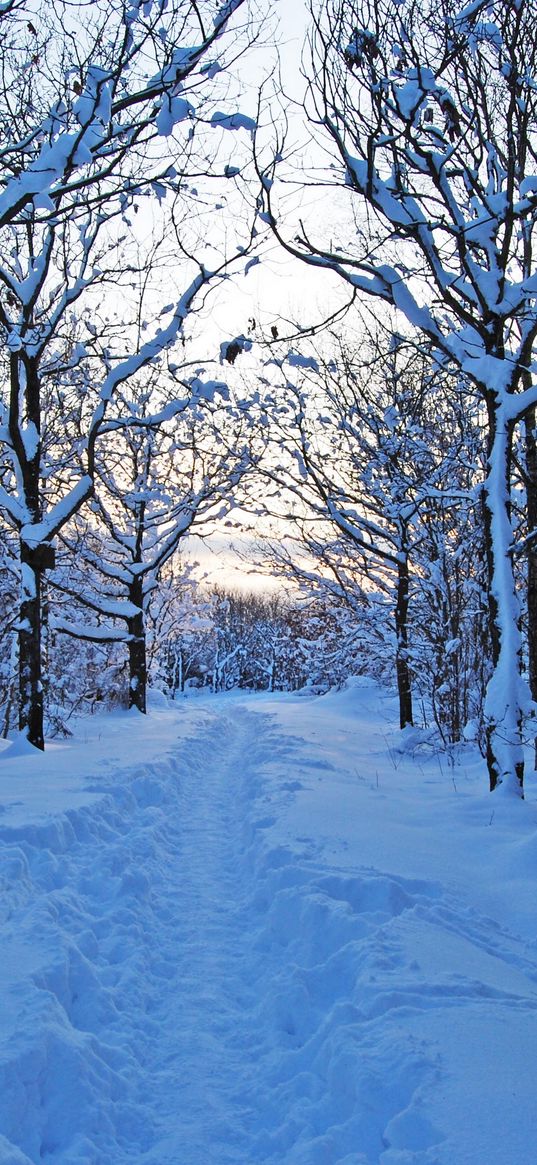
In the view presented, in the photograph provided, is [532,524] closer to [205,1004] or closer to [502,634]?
[502,634]

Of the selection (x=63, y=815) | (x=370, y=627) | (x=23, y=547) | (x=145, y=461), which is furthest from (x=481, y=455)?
(x=145, y=461)

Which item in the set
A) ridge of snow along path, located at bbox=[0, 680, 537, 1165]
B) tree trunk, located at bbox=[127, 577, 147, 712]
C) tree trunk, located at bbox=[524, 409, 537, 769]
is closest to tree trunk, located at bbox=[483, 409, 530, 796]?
ridge of snow along path, located at bbox=[0, 680, 537, 1165]

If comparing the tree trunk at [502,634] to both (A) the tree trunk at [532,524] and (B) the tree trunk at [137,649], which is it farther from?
(B) the tree trunk at [137,649]

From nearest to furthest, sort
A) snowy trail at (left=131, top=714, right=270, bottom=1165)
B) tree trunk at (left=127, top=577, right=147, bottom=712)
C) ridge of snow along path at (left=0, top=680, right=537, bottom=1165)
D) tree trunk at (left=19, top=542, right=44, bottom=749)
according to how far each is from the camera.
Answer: ridge of snow along path at (left=0, top=680, right=537, bottom=1165) < snowy trail at (left=131, top=714, right=270, bottom=1165) < tree trunk at (left=19, top=542, right=44, bottom=749) < tree trunk at (left=127, top=577, right=147, bottom=712)

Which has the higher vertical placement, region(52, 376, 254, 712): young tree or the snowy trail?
region(52, 376, 254, 712): young tree

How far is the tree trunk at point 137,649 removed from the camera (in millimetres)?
17391

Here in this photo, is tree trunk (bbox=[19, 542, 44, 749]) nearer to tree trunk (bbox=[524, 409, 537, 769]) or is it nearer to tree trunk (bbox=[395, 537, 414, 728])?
tree trunk (bbox=[395, 537, 414, 728])

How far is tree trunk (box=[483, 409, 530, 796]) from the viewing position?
625 centimetres

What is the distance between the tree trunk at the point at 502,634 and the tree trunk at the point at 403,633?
5407mm

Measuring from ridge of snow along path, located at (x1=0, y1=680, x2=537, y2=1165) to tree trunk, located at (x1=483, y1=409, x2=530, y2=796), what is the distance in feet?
1.48

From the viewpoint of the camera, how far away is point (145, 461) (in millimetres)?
18656

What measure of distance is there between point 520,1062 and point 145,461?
1735 centimetres

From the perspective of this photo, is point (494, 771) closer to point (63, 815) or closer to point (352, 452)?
point (63, 815)

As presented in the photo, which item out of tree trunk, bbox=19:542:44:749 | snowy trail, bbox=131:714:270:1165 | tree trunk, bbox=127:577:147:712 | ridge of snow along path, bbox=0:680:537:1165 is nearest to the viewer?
ridge of snow along path, bbox=0:680:537:1165
